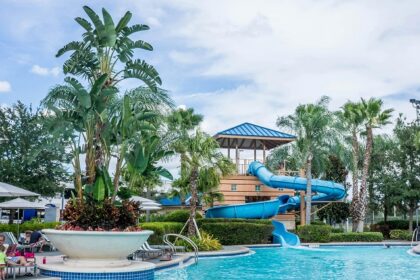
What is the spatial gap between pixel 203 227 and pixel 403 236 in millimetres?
15083

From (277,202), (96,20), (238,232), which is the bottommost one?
(238,232)

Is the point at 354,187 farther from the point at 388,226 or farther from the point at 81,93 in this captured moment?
the point at 81,93

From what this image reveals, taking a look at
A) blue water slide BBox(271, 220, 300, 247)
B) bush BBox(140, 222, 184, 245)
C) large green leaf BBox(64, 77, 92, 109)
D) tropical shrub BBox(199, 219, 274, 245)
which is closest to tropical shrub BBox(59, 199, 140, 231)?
large green leaf BBox(64, 77, 92, 109)

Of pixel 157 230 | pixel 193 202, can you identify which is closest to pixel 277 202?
pixel 193 202

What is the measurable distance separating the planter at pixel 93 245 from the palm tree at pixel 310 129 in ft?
72.7

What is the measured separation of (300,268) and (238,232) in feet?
33.9

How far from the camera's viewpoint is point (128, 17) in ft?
43.6

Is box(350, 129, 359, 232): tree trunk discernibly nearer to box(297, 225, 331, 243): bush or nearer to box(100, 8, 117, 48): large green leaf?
box(297, 225, 331, 243): bush

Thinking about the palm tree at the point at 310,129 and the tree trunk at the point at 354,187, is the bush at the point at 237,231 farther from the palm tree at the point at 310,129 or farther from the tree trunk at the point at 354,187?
the tree trunk at the point at 354,187

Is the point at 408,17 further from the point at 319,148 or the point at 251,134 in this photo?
the point at 251,134

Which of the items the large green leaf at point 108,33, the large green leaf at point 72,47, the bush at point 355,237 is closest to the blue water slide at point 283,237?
the bush at point 355,237

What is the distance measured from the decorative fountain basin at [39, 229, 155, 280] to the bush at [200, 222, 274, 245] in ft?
53.3

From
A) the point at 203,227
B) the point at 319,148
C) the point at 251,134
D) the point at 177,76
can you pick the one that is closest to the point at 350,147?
the point at 319,148

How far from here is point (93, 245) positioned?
36.8ft
